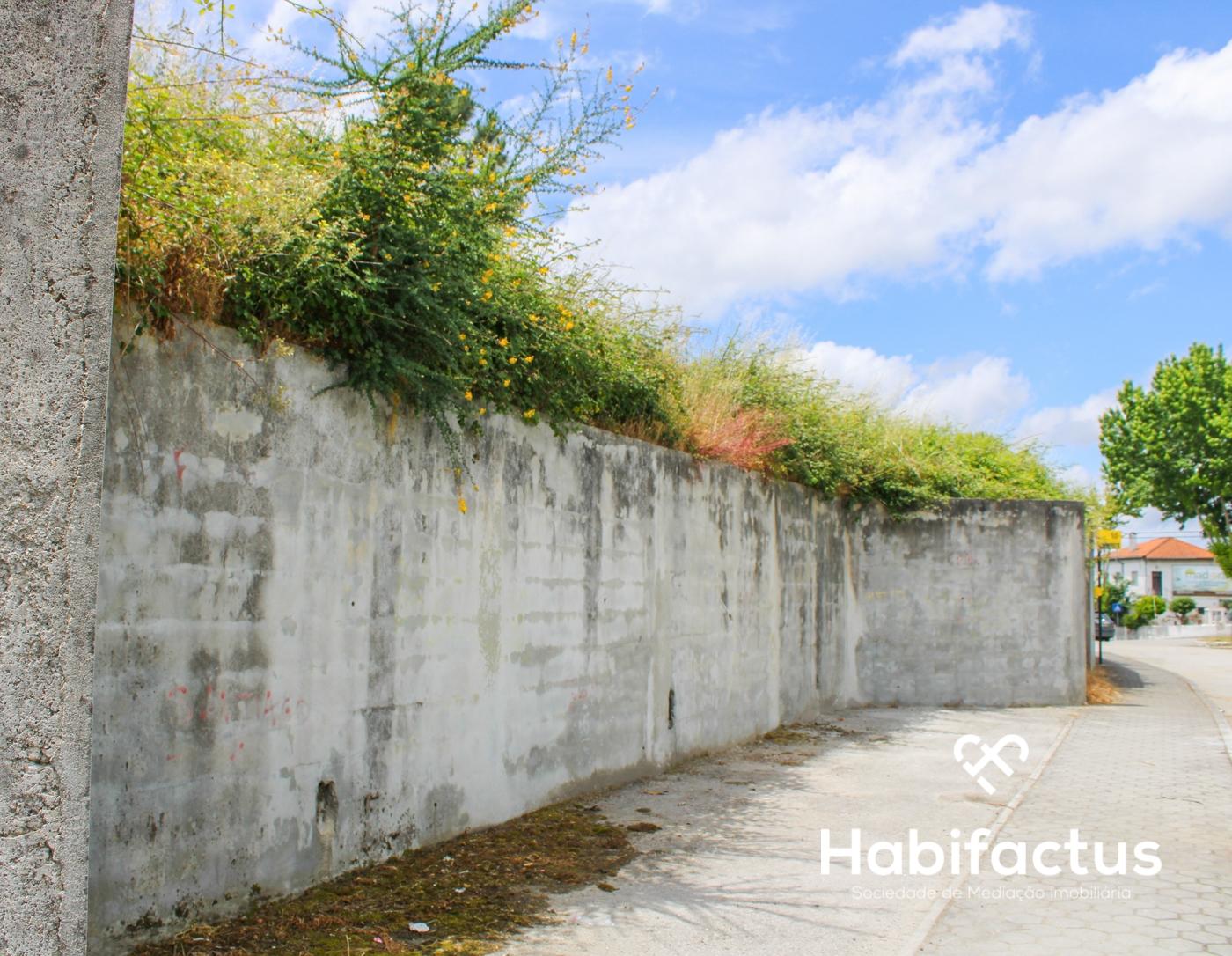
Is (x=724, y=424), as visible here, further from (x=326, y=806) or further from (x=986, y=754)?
(x=326, y=806)

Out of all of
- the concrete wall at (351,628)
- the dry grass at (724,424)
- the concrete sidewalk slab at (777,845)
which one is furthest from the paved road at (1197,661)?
the concrete wall at (351,628)

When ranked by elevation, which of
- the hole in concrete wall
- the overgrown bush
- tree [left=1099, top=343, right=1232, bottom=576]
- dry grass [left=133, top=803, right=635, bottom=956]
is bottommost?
the overgrown bush

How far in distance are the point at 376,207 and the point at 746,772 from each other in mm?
6035

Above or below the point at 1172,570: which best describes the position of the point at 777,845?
below

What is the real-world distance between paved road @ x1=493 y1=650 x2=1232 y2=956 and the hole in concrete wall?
1172 millimetres

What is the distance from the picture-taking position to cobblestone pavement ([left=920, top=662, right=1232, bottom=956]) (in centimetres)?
515

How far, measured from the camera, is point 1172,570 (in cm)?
8612

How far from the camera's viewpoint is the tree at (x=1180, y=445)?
37.1 m

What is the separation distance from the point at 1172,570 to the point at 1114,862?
295 ft

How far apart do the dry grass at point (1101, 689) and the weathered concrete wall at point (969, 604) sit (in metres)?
1.12

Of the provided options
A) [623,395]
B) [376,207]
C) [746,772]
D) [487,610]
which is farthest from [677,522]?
[376,207]

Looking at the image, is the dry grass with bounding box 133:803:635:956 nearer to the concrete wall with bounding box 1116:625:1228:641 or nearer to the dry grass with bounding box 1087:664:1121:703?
the dry grass with bounding box 1087:664:1121:703

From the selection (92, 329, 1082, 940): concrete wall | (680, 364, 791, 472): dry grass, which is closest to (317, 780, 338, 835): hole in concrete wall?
(92, 329, 1082, 940): concrete wall

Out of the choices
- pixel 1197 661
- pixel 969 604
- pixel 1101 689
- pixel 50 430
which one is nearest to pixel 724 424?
pixel 969 604
